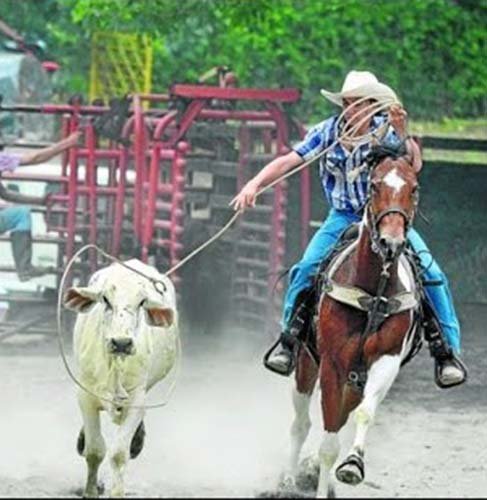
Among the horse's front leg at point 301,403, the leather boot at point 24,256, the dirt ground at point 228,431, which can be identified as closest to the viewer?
the horse's front leg at point 301,403

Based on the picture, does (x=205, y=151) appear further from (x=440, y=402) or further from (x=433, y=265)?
(x=433, y=265)

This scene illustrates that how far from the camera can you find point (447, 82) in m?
26.3

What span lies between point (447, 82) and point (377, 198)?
16841 mm

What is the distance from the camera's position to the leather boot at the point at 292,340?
35.5 ft

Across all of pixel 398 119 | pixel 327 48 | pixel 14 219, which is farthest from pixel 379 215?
pixel 327 48

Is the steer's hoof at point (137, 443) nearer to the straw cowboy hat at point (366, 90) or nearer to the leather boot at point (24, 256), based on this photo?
the straw cowboy hat at point (366, 90)

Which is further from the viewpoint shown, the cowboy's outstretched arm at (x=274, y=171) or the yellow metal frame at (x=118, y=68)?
the yellow metal frame at (x=118, y=68)

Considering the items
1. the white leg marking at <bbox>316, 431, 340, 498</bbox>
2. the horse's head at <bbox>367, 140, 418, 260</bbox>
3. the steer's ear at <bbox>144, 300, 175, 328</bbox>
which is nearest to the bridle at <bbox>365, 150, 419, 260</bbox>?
the horse's head at <bbox>367, 140, 418, 260</bbox>

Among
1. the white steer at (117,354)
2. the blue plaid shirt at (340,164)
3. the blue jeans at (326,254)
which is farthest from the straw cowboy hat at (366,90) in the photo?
the white steer at (117,354)

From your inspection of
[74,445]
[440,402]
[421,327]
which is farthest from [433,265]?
[440,402]

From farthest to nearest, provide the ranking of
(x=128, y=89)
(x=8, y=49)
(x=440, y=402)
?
(x=128, y=89) < (x=8, y=49) < (x=440, y=402)

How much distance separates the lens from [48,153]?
1705cm

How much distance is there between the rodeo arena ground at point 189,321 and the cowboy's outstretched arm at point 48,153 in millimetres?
126

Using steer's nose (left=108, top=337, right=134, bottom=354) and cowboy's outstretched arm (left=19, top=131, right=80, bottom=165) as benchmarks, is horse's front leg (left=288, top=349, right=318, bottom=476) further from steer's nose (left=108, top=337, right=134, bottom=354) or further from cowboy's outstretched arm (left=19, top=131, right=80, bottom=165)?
cowboy's outstretched arm (left=19, top=131, right=80, bottom=165)
